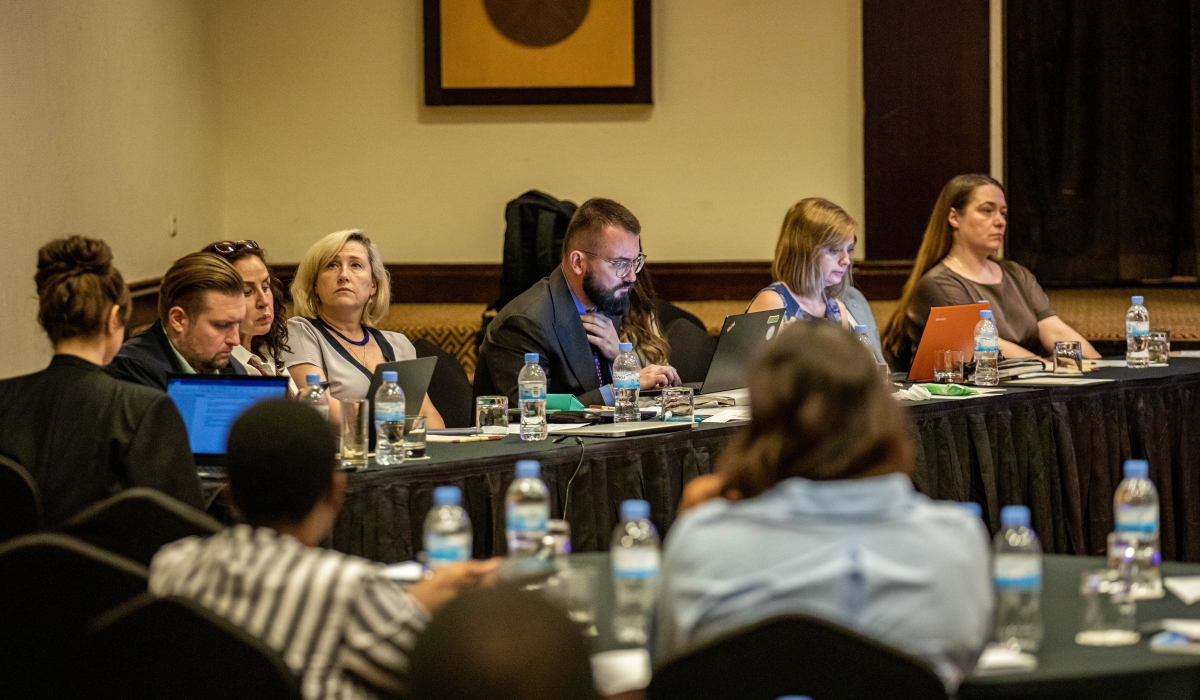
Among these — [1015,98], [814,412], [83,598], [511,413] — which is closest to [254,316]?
[511,413]

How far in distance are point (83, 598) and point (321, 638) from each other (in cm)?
36

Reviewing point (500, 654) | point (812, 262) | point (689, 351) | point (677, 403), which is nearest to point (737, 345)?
point (677, 403)

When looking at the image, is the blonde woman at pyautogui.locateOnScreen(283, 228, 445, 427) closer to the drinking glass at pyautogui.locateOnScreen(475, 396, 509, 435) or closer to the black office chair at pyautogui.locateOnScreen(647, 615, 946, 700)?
the drinking glass at pyautogui.locateOnScreen(475, 396, 509, 435)

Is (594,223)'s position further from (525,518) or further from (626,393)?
(525,518)

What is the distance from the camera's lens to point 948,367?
449cm

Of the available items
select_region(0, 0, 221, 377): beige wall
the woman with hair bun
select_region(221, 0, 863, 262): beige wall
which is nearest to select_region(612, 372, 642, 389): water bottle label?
the woman with hair bun

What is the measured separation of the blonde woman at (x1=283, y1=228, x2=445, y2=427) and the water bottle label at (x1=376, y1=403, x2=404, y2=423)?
→ 2.52 feet

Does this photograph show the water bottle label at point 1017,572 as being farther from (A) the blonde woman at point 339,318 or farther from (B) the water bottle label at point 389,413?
(A) the blonde woman at point 339,318

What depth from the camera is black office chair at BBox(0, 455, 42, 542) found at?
7.44 feet

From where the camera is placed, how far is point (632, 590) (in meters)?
2.04

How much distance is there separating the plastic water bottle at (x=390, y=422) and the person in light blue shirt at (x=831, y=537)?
1.62 meters

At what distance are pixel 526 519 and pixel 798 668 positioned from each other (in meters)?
0.88

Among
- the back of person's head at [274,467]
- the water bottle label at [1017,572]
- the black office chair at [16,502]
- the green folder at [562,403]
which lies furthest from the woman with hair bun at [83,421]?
the water bottle label at [1017,572]

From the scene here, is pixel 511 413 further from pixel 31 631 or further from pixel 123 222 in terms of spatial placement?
pixel 31 631
